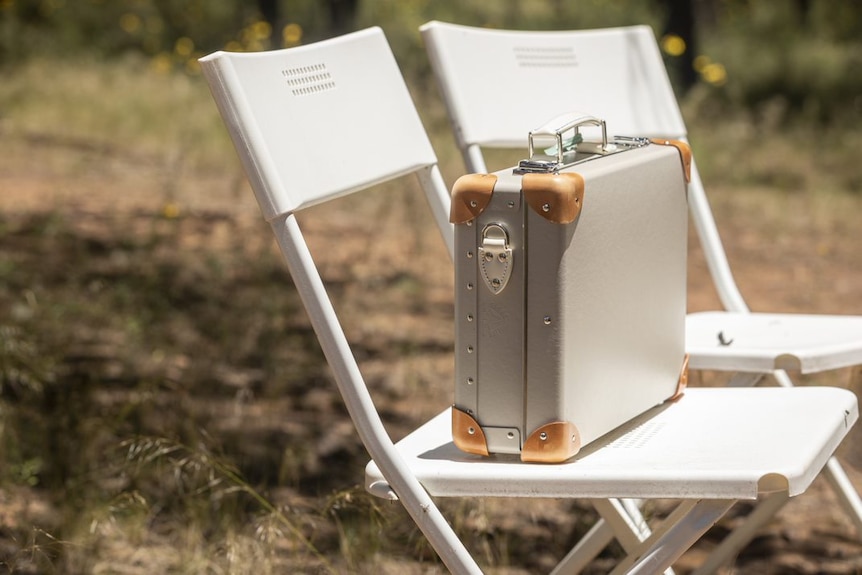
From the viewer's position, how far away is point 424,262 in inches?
199

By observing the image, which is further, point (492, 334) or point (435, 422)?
point (435, 422)

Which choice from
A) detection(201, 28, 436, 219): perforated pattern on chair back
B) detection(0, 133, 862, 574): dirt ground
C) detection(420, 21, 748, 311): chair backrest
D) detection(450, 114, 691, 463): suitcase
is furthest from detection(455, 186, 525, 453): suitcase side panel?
detection(0, 133, 862, 574): dirt ground

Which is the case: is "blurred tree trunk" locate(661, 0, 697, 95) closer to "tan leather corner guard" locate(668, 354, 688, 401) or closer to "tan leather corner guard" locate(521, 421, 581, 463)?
"tan leather corner guard" locate(668, 354, 688, 401)

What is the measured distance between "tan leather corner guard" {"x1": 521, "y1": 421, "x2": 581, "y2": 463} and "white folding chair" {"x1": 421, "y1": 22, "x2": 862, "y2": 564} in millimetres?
561

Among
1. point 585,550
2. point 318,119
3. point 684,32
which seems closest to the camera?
point 318,119

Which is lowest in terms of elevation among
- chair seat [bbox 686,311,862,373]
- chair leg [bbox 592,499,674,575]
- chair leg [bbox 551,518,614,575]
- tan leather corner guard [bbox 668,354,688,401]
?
chair leg [bbox 551,518,614,575]

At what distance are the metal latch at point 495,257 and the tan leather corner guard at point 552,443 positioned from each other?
18 cm

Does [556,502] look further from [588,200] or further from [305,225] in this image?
[305,225]

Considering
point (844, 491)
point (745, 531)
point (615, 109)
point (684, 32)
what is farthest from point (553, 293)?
point (684, 32)

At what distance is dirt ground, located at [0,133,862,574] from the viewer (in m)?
2.96

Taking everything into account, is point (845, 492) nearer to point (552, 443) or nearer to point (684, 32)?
point (552, 443)

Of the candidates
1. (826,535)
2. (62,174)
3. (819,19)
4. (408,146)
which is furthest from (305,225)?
(819,19)

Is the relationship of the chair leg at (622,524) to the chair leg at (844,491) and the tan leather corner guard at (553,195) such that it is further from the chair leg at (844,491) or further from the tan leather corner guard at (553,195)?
the tan leather corner guard at (553,195)

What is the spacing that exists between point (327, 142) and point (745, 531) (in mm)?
981
